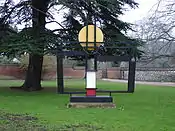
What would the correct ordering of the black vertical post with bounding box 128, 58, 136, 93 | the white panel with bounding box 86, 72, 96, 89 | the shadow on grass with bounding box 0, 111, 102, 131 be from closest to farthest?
the shadow on grass with bounding box 0, 111, 102, 131
the white panel with bounding box 86, 72, 96, 89
the black vertical post with bounding box 128, 58, 136, 93

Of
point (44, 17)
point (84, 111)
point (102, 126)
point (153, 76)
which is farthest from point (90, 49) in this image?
point (153, 76)

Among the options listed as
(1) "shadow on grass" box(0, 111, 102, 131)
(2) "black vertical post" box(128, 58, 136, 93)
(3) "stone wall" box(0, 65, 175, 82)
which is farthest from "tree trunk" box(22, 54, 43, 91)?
(3) "stone wall" box(0, 65, 175, 82)

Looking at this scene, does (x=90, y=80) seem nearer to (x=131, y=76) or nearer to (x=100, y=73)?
(x=131, y=76)

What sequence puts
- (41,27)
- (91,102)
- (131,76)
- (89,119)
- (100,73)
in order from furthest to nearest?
(100,73)
(41,27)
(131,76)
(91,102)
(89,119)

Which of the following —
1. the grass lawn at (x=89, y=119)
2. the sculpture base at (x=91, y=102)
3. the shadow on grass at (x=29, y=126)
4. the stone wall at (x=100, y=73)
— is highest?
the stone wall at (x=100, y=73)

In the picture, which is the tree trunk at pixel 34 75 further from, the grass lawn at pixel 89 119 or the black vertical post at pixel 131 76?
the grass lawn at pixel 89 119

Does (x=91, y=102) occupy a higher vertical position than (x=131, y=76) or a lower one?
lower

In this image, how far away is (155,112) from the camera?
43.4 ft

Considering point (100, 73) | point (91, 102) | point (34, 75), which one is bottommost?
point (91, 102)

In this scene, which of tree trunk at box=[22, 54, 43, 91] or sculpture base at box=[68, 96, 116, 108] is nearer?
sculpture base at box=[68, 96, 116, 108]

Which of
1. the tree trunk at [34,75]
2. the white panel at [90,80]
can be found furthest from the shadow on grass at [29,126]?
the tree trunk at [34,75]

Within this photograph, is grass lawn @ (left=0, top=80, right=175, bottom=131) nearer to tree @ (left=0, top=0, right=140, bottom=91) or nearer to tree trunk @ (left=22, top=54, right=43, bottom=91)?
tree @ (left=0, top=0, right=140, bottom=91)

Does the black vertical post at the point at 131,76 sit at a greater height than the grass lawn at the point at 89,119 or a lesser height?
greater

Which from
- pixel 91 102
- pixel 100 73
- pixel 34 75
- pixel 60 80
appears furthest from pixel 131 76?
pixel 100 73
